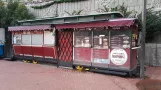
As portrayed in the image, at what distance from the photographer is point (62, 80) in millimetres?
9844

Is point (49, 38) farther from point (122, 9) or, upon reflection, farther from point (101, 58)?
point (122, 9)

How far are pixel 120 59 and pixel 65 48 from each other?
366 cm

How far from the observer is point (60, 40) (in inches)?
522

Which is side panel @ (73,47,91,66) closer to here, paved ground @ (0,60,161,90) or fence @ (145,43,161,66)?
paved ground @ (0,60,161,90)

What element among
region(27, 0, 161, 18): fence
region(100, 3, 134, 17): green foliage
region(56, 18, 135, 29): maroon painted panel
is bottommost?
region(56, 18, 135, 29): maroon painted panel

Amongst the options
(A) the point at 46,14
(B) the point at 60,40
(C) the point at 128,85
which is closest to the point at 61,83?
(C) the point at 128,85

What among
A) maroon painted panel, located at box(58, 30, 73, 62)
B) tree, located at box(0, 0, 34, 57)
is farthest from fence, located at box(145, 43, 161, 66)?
tree, located at box(0, 0, 34, 57)

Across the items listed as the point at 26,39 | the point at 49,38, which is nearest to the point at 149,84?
the point at 49,38

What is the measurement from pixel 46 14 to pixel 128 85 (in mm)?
12917

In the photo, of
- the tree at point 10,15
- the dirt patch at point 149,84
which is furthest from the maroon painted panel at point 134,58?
the tree at point 10,15

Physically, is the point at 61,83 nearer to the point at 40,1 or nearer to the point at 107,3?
the point at 107,3

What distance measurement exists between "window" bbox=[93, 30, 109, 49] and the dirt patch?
2625mm

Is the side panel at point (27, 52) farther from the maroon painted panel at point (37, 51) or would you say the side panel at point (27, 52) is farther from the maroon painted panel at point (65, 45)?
the maroon painted panel at point (65, 45)

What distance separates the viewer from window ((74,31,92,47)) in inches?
468
